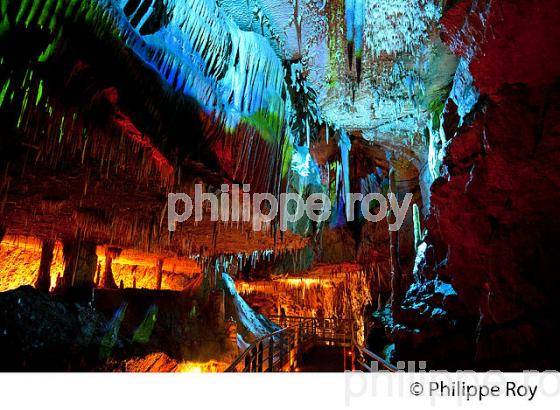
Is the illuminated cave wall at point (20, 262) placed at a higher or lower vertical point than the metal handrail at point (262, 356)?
higher

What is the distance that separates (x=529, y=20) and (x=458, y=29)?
81 cm

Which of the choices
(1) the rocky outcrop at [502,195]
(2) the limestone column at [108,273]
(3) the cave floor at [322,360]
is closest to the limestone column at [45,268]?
(2) the limestone column at [108,273]

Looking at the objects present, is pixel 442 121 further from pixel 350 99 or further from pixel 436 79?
pixel 350 99

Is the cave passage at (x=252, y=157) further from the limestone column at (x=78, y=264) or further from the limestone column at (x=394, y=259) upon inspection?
the limestone column at (x=394, y=259)

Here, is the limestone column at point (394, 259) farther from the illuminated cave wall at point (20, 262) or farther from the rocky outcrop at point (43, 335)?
the illuminated cave wall at point (20, 262)

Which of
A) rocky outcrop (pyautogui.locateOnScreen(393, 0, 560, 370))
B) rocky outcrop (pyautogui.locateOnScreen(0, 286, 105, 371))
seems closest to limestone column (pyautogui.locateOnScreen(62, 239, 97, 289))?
rocky outcrop (pyautogui.locateOnScreen(0, 286, 105, 371))

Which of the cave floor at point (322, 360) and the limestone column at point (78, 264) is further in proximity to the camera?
the limestone column at point (78, 264)

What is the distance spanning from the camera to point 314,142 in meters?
9.31

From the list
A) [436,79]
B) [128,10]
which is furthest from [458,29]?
[128,10]

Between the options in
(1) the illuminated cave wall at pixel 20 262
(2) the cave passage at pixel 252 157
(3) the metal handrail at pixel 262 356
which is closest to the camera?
(2) the cave passage at pixel 252 157

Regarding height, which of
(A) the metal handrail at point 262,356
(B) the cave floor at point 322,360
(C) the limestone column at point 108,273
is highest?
(C) the limestone column at point 108,273

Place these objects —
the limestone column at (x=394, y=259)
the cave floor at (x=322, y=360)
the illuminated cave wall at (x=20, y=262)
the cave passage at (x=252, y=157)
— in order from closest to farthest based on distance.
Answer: the cave passage at (x=252, y=157)
the cave floor at (x=322, y=360)
the illuminated cave wall at (x=20, y=262)
the limestone column at (x=394, y=259)

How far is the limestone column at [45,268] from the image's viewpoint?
299 inches
